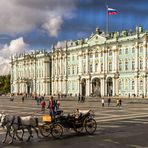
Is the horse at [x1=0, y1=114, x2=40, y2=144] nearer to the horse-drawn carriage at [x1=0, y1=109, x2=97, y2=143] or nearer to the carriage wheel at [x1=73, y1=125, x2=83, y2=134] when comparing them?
the horse-drawn carriage at [x1=0, y1=109, x2=97, y2=143]

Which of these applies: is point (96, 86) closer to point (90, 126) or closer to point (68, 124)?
point (90, 126)

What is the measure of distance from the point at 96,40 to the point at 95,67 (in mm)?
7892

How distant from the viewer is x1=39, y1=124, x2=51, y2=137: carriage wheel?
17531 mm

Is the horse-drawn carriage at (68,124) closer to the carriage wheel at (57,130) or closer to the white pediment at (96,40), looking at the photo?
the carriage wheel at (57,130)

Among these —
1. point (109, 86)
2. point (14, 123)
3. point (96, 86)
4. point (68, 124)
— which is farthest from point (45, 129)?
point (96, 86)

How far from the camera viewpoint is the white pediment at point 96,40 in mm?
104050

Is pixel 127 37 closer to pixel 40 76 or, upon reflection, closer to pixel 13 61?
pixel 40 76

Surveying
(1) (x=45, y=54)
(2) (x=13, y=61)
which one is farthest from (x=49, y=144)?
(2) (x=13, y=61)

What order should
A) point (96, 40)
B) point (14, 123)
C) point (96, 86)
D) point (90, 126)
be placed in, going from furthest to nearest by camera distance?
1. point (96, 40)
2. point (96, 86)
3. point (90, 126)
4. point (14, 123)

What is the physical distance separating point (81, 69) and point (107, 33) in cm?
1322

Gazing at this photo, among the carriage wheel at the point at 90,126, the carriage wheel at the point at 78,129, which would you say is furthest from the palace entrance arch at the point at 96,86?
the carriage wheel at the point at 90,126

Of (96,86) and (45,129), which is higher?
(96,86)

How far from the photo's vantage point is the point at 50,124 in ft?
57.5

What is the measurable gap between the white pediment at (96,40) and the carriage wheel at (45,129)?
86771mm
